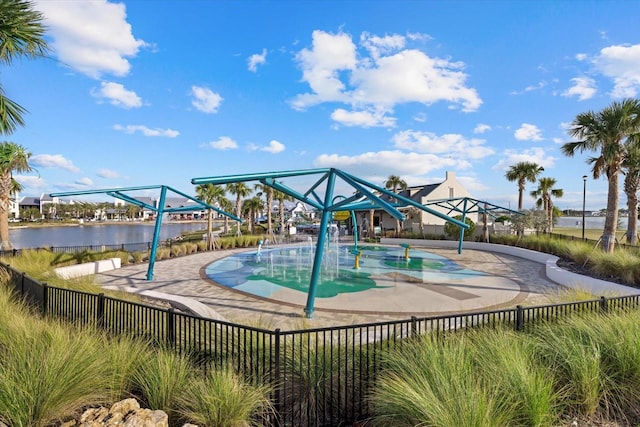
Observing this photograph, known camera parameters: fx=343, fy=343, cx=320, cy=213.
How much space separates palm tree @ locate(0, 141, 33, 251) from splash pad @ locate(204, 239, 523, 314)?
42.5 ft

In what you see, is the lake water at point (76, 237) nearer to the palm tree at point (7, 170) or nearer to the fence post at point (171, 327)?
the palm tree at point (7, 170)

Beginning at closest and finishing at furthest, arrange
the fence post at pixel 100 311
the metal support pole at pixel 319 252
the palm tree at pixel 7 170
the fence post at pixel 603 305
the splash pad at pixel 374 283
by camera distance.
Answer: the fence post at pixel 603 305 < the fence post at pixel 100 311 < the metal support pole at pixel 319 252 < the splash pad at pixel 374 283 < the palm tree at pixel 7 170

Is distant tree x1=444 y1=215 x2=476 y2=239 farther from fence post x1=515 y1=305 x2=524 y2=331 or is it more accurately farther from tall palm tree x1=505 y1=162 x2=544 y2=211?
fence post x1=515 y1=305 x2=524 y2=331

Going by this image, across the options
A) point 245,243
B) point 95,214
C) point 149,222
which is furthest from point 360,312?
point 95,214

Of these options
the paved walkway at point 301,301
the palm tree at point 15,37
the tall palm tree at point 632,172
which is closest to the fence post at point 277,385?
the paved walkway at point 301,301

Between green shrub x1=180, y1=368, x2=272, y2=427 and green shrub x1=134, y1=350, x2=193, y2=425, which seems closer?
green shrub x1=180, y1=368, x2=272, y2=427

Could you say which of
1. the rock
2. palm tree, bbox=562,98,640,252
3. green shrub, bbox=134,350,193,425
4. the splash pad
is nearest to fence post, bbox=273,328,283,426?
green shrub, bbox=134,350,193,425

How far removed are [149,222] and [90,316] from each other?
5736 inches

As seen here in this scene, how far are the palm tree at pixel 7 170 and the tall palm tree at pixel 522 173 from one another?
43374mm

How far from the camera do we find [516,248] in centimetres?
2394

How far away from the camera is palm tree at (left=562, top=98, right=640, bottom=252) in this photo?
16.7 metres

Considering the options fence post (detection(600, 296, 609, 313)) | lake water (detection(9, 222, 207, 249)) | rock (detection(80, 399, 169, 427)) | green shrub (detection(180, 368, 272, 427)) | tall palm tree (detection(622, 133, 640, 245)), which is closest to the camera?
rock (detection(80, 399, 169, 427))

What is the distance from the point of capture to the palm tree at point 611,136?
16656mm

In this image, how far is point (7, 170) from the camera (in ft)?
72.6
